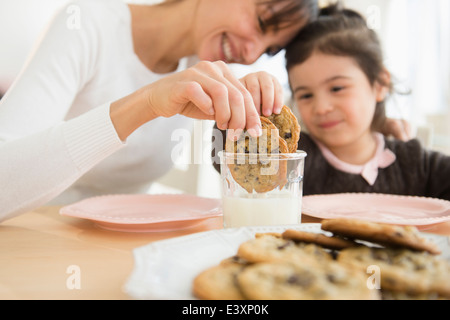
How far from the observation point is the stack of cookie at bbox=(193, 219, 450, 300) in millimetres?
355

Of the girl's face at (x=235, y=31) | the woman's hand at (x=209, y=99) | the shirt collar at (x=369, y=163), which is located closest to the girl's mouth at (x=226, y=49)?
the girl's face at (x=235, y=31)

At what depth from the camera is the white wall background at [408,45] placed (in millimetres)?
3021

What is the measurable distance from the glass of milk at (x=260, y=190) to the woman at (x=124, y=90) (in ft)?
0.21

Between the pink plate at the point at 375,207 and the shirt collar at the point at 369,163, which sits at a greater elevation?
the shirt collar at the point at 369,163

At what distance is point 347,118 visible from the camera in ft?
4.93

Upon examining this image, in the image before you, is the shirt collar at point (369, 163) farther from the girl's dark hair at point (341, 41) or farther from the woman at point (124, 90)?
the woman at point (124, 90)

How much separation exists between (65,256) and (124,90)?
942mm

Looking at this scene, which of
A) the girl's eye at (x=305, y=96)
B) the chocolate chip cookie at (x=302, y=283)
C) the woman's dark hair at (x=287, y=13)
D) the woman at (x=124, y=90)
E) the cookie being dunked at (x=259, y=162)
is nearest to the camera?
the chocolate chip cookie at (x=302, y=283)

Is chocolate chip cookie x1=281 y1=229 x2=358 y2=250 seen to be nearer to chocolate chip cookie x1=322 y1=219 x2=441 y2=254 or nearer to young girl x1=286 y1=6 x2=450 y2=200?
chocolate chip cookie x1=322 y1=219 x2=441 y2=254

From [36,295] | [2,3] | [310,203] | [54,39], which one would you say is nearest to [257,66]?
[2,3]

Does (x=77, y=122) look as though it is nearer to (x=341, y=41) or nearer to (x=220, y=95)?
(x=220, y=95)

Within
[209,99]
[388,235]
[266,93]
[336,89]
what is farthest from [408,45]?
[388,235]
